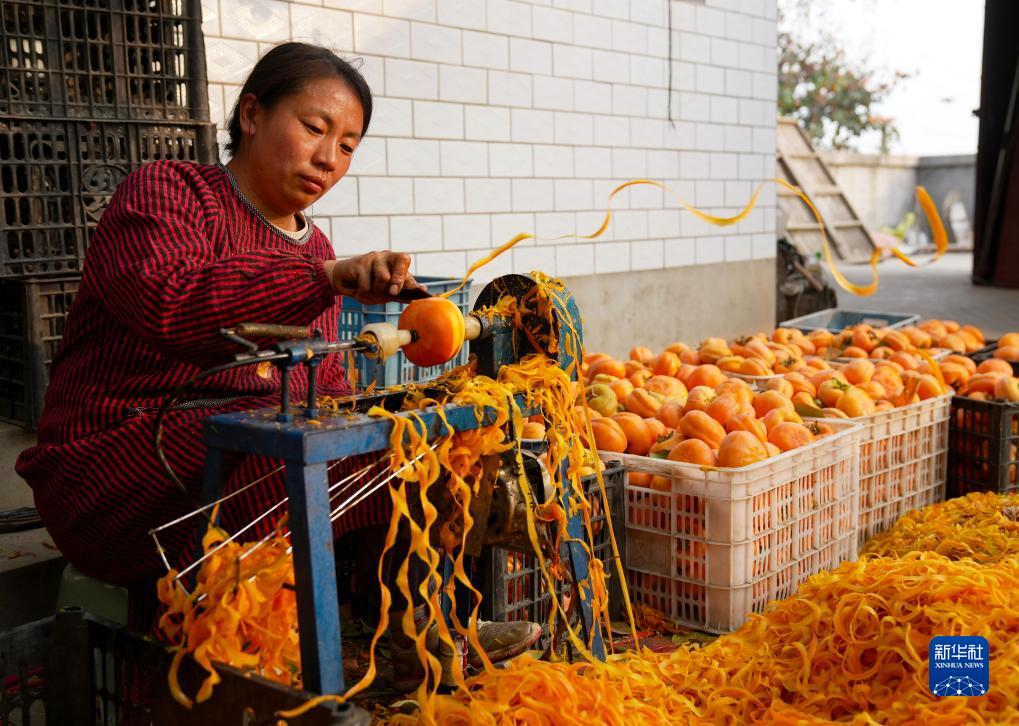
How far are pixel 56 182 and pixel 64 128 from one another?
19cm

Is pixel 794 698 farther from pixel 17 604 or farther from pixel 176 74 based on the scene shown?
pixel 176 74

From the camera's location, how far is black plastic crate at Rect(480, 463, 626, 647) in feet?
9.33

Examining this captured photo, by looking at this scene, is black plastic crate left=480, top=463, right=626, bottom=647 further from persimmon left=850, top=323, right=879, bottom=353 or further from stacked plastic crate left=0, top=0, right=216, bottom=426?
persimmon left=850, top=323, right=879, bottom=353

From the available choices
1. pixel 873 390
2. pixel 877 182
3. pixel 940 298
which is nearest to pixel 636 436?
pixel 873 390

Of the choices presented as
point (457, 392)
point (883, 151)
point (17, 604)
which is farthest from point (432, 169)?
point (883, 151)

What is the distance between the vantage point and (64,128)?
133 inches

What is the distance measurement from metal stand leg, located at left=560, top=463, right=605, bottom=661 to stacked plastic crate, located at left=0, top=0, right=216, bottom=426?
6.92 feet

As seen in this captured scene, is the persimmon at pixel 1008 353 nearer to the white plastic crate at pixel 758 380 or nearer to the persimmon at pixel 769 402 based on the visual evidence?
the white plastic crate at pixel 758 380

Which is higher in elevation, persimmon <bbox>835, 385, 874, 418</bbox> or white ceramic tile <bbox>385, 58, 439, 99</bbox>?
white ceramic tile <bbox>385, 58, 439, 99</bbox>

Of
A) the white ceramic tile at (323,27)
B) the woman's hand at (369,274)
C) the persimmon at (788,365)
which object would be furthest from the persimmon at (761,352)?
the woman's hand at (369,274)

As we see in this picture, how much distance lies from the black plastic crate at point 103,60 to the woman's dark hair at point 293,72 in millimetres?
1358

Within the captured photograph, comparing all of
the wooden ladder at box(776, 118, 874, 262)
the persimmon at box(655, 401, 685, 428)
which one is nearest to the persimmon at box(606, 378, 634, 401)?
the persimmon at box(655, 401, 685, 428)

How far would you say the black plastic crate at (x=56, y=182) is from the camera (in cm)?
327

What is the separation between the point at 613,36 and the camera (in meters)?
6.46
